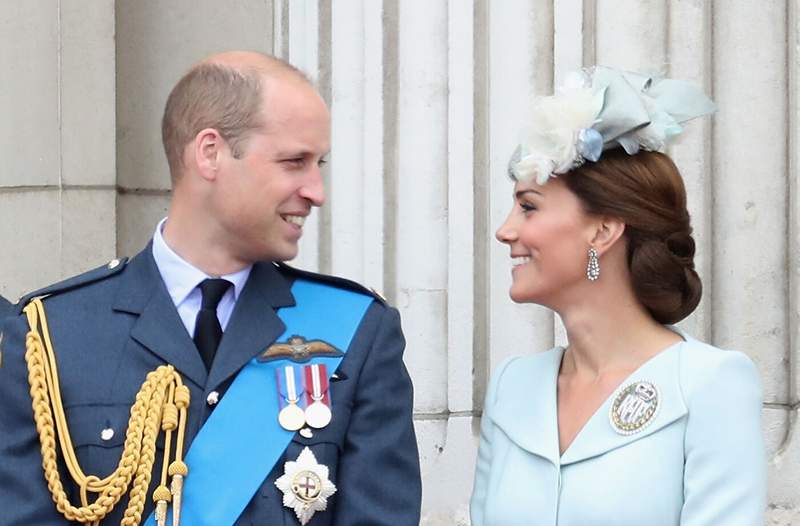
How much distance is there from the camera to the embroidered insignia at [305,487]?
3.40 metres

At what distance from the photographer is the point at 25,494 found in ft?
11.2

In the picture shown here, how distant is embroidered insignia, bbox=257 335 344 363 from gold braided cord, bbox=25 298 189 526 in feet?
0.61

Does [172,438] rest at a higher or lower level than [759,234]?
lower

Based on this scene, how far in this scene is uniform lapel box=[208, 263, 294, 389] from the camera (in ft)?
11.5

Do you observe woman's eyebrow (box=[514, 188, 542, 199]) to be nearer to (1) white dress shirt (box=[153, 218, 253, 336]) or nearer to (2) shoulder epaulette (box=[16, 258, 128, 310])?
(1) white dress shirt (box=[153, 218, 253, 336])

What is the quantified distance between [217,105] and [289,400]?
578mm

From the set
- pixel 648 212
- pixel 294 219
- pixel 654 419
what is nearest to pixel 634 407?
pixel 654 419

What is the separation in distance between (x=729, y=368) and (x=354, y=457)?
737 millimetres

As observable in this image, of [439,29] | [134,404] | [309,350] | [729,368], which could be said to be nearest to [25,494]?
[134,404]

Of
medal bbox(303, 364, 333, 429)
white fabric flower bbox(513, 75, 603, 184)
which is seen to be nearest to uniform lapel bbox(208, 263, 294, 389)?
medal bbox(303, 364, 333, 429)

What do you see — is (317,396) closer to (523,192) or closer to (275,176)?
(275,176)

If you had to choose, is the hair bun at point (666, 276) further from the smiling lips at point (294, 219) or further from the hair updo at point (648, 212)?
the smiling lips at point (294, 219)

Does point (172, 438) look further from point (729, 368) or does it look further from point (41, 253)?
point (41, 253)

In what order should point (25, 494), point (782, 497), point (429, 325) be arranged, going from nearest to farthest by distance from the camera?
point (25, 494) → point (782, 497) → point (429, 325)
